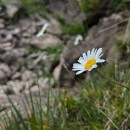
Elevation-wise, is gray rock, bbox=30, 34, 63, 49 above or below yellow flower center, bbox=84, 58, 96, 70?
below

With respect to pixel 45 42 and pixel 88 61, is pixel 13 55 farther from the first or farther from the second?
pixel 88 61

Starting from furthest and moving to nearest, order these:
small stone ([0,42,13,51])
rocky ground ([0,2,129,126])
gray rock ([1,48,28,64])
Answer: small stone ([0,42,13,51]) < gray rock ([1,48,28,64]) < rocky ground ([0,2,129,126])

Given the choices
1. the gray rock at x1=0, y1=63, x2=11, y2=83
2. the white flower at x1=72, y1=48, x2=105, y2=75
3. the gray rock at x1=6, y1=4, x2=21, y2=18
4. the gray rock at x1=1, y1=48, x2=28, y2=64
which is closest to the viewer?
the white flower at x1=72, y1=48, x2=105, y2=75

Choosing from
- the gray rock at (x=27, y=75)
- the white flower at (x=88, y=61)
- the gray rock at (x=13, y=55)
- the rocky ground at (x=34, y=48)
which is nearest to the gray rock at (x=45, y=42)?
the rocky ground at (x=34, y=48)

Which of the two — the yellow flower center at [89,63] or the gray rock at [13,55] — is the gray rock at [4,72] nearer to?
the gray rock at [13,55]

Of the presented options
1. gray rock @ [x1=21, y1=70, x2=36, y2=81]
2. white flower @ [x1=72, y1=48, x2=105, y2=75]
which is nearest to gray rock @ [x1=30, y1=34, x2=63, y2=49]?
gray rock @ [x1=21, y1=70, x2=36, y2=81]

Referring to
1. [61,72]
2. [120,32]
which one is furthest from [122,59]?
[61,72]

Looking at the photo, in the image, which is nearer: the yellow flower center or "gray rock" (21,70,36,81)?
the yellow flower center

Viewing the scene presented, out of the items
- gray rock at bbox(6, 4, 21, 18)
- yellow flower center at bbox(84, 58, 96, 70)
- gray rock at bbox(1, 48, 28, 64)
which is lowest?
gray rock at bbox(1, 48, 28, 64)

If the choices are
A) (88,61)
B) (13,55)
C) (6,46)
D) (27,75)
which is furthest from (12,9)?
(88,61)

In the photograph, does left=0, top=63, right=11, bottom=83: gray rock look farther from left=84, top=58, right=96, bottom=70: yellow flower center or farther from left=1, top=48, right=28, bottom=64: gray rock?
left=84, top=58, right=96, bottom=70: yellow flower center

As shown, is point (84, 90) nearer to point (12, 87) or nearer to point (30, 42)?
point (12, 87)
